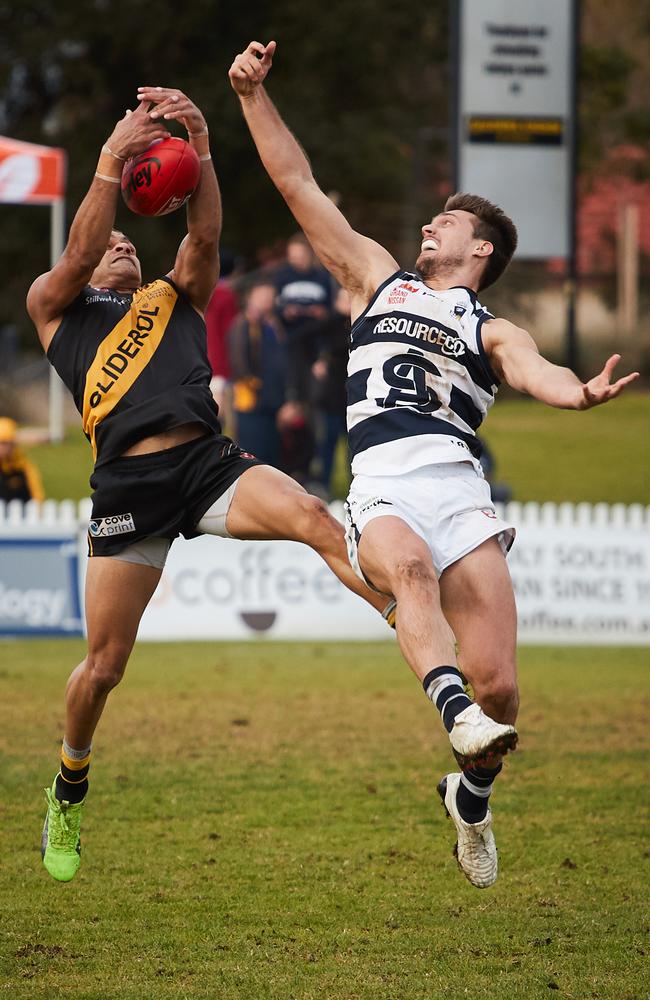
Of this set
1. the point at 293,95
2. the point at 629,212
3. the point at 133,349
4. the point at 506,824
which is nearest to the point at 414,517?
the point at 133,349

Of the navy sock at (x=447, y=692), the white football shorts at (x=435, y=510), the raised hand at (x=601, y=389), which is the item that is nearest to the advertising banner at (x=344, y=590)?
the white football shorts at (x=435, y=510)

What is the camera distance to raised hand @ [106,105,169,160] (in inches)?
248

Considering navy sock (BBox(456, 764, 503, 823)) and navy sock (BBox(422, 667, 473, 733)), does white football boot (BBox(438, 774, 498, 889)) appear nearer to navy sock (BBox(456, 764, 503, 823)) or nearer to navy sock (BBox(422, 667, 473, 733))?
navy sock (BBox(456, 764, 503, 823))

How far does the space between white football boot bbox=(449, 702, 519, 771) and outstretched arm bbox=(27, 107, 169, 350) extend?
8.44 feet

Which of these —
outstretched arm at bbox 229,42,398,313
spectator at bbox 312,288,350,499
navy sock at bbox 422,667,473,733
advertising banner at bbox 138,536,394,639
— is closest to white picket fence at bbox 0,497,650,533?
advertising banner at bbox 138,536,394,639

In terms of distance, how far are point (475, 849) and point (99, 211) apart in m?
2.97

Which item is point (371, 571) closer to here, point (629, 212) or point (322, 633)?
point (322, 633)

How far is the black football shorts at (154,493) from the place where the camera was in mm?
6266

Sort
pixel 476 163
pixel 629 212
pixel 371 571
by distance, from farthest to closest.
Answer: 1. pixel 629 212
2. pixel 476 163
3. pixel 371 571

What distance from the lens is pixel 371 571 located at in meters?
5.69

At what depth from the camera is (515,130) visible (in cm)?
1585

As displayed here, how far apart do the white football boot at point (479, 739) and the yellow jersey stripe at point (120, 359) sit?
2.13 metres

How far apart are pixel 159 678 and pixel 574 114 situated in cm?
777

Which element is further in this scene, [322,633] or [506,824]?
[322,633]
